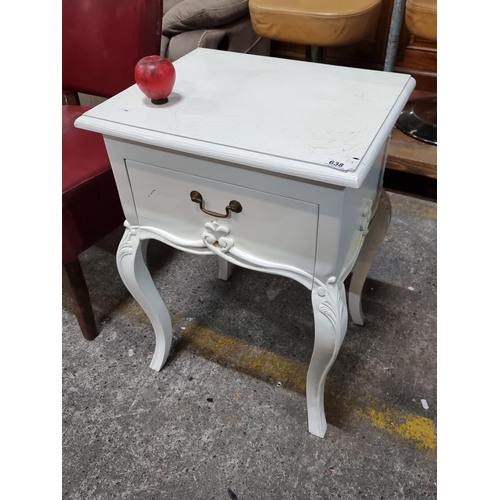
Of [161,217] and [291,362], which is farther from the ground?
[161,217]

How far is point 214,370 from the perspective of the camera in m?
1.12

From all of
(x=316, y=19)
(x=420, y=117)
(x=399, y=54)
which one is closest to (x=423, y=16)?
(x=316, y=19)

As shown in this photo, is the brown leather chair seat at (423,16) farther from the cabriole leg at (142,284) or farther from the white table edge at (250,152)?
the cabriole leg at (142,284)

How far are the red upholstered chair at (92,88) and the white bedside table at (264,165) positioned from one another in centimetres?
22

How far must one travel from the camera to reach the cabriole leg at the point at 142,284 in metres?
0.91

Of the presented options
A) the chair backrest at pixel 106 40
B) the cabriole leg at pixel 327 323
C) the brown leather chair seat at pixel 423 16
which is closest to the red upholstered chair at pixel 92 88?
the chair backrest at pixel 106 40

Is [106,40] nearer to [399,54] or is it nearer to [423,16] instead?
[423,16]

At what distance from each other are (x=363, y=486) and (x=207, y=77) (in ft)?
2.94

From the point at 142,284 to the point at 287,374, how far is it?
0.44 meters

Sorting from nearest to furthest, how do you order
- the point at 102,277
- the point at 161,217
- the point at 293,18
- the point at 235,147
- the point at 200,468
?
the point at 235,147 < the point at 161,217 < the point at 200,468 < the point at 102,277 < the point at 293,18

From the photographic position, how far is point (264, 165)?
2.06ft

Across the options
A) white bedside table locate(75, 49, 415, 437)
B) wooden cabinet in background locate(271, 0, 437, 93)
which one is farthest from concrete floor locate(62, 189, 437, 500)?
wooden cabinet in background locate(271, 0, 437, 93)

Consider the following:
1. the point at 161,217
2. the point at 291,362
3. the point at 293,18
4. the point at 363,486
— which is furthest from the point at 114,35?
the point at 363,486

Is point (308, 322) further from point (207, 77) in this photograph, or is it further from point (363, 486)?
point (207, 77)
